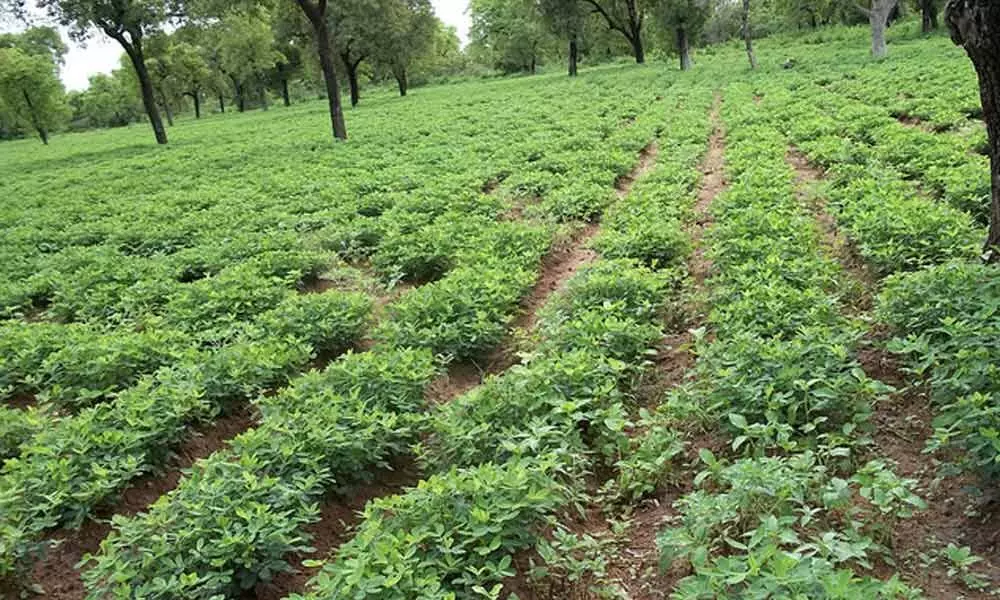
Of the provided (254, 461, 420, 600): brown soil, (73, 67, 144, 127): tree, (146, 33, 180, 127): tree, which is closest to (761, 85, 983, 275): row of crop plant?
(254, 461, 420, 600): brown soil

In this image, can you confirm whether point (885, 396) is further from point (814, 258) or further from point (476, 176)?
point (476, 176)

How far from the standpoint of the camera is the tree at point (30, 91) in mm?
48281

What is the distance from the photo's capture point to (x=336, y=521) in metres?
4.30

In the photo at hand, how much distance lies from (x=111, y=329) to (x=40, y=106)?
55.1 metres

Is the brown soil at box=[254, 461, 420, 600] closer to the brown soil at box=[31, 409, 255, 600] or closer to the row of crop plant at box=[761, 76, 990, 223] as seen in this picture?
the brown soil at box=[31, 409, 255, 600]

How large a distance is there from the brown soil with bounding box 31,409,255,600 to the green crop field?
2 centimetres

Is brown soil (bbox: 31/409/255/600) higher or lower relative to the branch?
lower

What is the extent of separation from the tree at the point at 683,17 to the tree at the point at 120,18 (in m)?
27.4

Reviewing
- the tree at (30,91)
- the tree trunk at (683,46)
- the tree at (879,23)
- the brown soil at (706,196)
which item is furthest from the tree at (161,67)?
the tree at (879,23)

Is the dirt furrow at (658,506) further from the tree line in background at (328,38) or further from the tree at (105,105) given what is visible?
the tree at (105,105)

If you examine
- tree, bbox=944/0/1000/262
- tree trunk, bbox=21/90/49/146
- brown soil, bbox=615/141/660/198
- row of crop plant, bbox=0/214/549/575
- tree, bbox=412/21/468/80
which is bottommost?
row of crop plant, bbox=0/214/549/575

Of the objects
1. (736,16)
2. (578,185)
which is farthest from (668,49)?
(578,185)

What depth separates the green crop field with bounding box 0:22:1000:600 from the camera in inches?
136

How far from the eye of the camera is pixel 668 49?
142 feet
